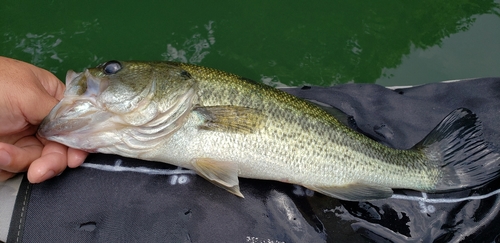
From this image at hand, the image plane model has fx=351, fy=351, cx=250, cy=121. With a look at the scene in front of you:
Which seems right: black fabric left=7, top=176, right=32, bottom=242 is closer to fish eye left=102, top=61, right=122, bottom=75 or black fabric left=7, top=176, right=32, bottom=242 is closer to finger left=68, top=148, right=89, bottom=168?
finger left=68, top=148, right=89, bottom=168

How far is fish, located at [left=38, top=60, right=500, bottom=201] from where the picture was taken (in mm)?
1965

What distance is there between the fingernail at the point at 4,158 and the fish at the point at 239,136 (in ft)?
0.74

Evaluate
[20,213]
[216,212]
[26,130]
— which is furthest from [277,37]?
[20,213]

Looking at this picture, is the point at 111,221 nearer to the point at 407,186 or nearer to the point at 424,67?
the point at 407,186

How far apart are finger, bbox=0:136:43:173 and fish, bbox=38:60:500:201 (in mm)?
203

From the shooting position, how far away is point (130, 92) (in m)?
2.01

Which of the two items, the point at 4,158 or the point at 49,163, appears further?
the point at 49,163

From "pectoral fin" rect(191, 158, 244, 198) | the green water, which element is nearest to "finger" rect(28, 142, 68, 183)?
"pectoral fin" rect(191, 158, 244, 198)

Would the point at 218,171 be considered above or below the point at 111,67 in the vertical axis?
below

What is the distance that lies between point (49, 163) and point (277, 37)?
102 inches

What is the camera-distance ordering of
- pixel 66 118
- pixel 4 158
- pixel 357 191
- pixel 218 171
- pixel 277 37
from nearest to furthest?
pixel 4 158, pixel 66 118, pixel 218 171, pixel 357 191, pixel 277 37

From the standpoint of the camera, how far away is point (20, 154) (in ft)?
6.31

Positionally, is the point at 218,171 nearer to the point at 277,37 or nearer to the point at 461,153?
the point at 461,153

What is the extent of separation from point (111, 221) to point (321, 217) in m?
1.26
